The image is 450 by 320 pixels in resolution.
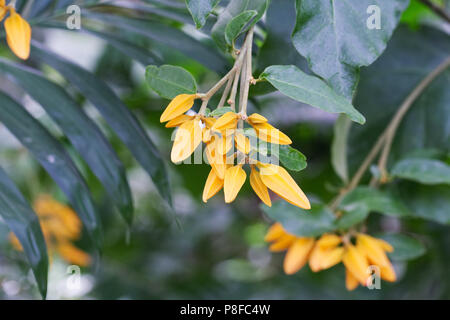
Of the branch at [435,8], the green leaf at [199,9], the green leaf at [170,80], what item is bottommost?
the green leaf at [170,80]

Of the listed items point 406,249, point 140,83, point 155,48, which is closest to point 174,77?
point 406,249

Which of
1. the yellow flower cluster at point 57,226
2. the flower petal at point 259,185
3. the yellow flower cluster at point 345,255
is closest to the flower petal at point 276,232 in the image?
the yellow flower cluster at point 345,255

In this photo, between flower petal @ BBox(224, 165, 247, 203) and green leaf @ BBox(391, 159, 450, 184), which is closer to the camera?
flower petal @ BBox(224, 165, 247, 203)

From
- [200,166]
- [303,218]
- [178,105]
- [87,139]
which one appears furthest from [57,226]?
[178,105]

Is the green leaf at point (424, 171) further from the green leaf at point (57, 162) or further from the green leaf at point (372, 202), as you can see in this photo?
the green leaf at point (57, 162)

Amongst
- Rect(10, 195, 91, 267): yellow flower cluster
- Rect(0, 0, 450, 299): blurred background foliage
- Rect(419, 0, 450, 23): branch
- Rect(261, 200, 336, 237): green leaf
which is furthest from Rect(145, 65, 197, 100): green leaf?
Rect(10, 195, 91, 267): yellow flower cluster

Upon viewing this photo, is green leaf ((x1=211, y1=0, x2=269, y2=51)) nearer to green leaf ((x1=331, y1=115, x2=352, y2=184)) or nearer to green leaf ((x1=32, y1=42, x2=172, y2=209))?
green leaf ((x1=32, y1=42, x2=172, y2=209))
